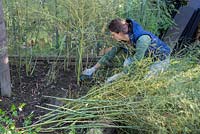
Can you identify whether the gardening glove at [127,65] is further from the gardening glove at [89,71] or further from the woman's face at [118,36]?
the gardening glove at [89,71]

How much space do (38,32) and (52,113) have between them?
Result: 1.30 metres

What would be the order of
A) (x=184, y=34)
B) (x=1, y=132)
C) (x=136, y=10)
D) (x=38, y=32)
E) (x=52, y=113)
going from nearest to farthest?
(x=1, y=132) < (x=52, y=113) < (x=38, y=32) < (x=136, y=10) < (x=184, y=34)

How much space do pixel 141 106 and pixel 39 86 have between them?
55.6 inches

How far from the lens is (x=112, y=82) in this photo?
342 cm

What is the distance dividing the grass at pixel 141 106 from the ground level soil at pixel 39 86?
0.36 metres

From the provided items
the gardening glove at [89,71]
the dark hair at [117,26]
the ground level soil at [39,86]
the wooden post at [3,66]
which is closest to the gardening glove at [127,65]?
A: the dark hair at [117,26]

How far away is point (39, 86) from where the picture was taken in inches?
159

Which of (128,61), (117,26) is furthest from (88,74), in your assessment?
(117,26)

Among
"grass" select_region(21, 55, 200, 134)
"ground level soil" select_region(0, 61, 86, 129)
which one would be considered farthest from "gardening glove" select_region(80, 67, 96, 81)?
"grass" select_region(21, 55, 200, 134)

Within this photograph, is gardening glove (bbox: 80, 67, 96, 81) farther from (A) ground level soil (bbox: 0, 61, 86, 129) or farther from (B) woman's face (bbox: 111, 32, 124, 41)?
(B) woman's face (bbox: 111, 32, 124, 41)

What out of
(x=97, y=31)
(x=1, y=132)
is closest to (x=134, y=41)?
(x=97, y=31)

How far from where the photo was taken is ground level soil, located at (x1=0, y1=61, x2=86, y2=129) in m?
3.64

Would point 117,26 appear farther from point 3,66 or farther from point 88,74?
point 3,66

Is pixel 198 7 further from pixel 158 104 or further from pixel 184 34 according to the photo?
pixel 158 104
